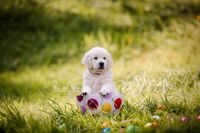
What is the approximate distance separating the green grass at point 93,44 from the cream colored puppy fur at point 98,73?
2.64 feet

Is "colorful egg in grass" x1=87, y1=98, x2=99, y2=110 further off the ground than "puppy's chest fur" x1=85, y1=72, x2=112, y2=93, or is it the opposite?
"puppy's chest fur" x1=85, y1=72, x2=112, y2=93

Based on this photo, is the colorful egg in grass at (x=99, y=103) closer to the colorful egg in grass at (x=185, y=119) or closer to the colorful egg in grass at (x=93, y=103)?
the colorful egg in grass at (x=93, y=103)

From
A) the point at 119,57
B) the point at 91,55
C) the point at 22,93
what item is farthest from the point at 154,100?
the point at 119,57

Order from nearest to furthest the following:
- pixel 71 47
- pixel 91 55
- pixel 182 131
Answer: pixel 182 131 < pixel 91 55 < pixel 71 47

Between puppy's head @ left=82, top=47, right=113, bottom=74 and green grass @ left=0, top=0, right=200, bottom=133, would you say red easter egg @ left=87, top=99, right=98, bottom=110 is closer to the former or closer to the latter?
puppy's head @ left=82, top=47, right=113, bottom=74

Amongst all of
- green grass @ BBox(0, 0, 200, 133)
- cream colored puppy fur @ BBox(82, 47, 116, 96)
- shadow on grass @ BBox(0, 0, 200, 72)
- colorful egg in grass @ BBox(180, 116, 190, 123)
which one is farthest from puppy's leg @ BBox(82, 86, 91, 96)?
shadow on grass @ BBox(0, 0, 200, 72)

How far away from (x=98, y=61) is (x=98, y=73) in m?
0.20

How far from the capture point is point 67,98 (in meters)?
6.42

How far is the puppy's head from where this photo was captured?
16.2ft

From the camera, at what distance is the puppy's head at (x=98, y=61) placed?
4.94 meters

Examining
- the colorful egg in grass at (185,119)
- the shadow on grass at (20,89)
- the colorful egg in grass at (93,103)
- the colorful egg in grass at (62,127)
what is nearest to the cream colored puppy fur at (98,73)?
the colorful egg in grass at (93,103)

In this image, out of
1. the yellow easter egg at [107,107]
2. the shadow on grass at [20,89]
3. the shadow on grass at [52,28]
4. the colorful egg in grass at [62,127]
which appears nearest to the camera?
the colorful egg in grass at [62,127]

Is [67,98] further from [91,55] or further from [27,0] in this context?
[27,0]

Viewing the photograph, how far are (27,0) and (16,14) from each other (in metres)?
0.70
